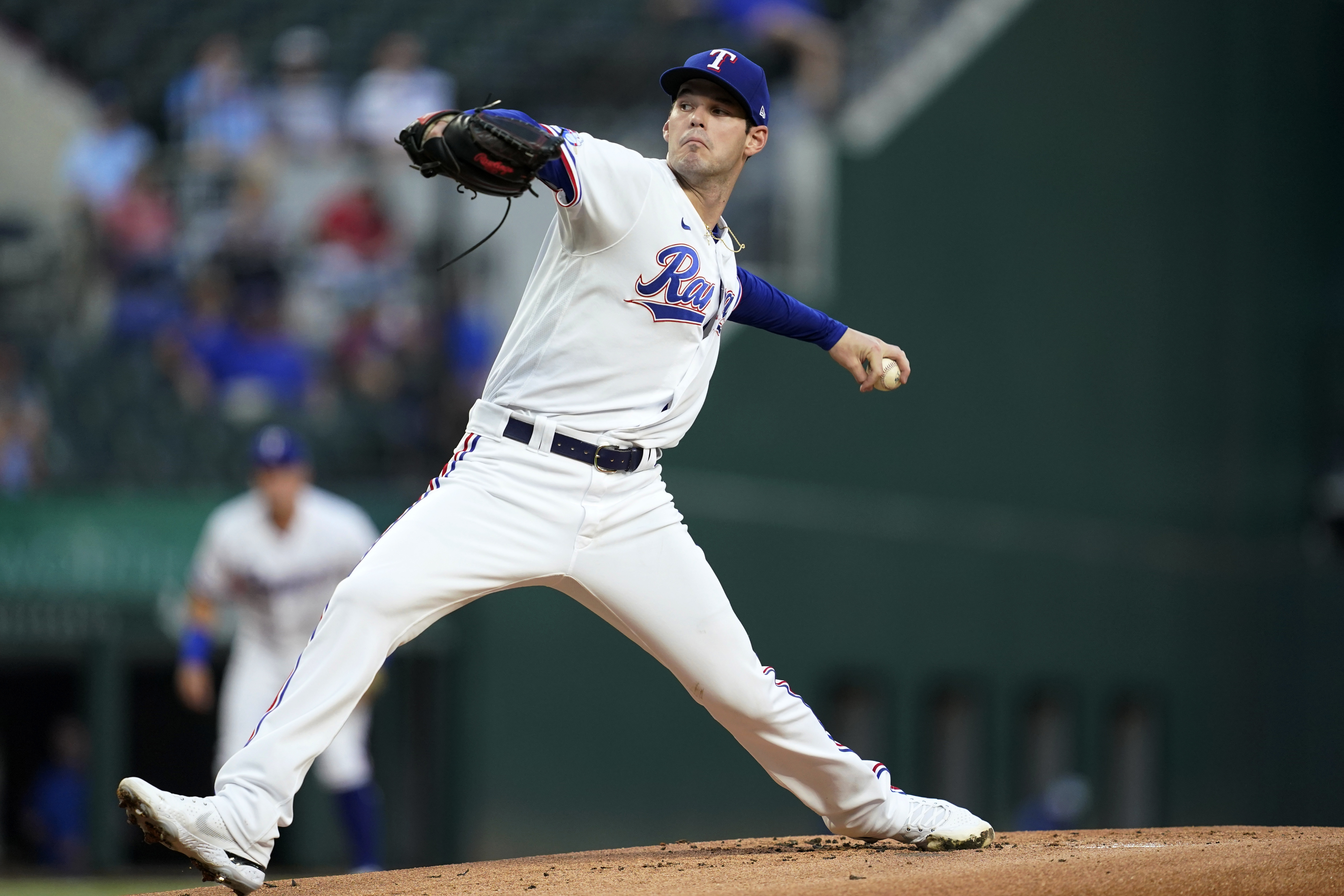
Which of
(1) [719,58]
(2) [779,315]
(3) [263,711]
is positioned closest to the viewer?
(1) [719,58]

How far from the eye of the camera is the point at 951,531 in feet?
41.7

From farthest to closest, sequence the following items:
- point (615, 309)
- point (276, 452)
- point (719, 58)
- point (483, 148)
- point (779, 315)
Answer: point (276, 452)
point (779, 315)
point (719, 58)
point (615, 309)
point (483, 148)

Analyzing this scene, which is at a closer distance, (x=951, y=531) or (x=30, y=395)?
(x=30, y=395)

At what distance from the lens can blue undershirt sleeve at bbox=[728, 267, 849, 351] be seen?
4.33 meters

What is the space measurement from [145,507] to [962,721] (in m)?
6.04

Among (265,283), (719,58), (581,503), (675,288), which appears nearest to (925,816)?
(581,503)

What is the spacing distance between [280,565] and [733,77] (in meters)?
3.66

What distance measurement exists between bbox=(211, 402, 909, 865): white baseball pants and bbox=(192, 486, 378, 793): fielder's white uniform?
2875mm

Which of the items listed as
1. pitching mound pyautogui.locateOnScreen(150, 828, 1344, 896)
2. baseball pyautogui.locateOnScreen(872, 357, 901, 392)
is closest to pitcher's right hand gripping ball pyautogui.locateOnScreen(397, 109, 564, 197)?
baseball pyautogui.locateOnScreen(872, 357, 901, 392)

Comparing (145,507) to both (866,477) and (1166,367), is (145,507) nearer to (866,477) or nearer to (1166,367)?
(866,477)

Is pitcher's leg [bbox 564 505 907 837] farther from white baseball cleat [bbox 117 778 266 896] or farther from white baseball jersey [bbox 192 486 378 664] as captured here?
white baseball jersey [bbox 192 486 378 664]

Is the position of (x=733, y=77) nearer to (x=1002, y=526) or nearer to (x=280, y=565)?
(x=280, y=565)

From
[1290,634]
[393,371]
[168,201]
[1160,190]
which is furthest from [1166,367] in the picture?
[168,201]

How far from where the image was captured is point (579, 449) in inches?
151
